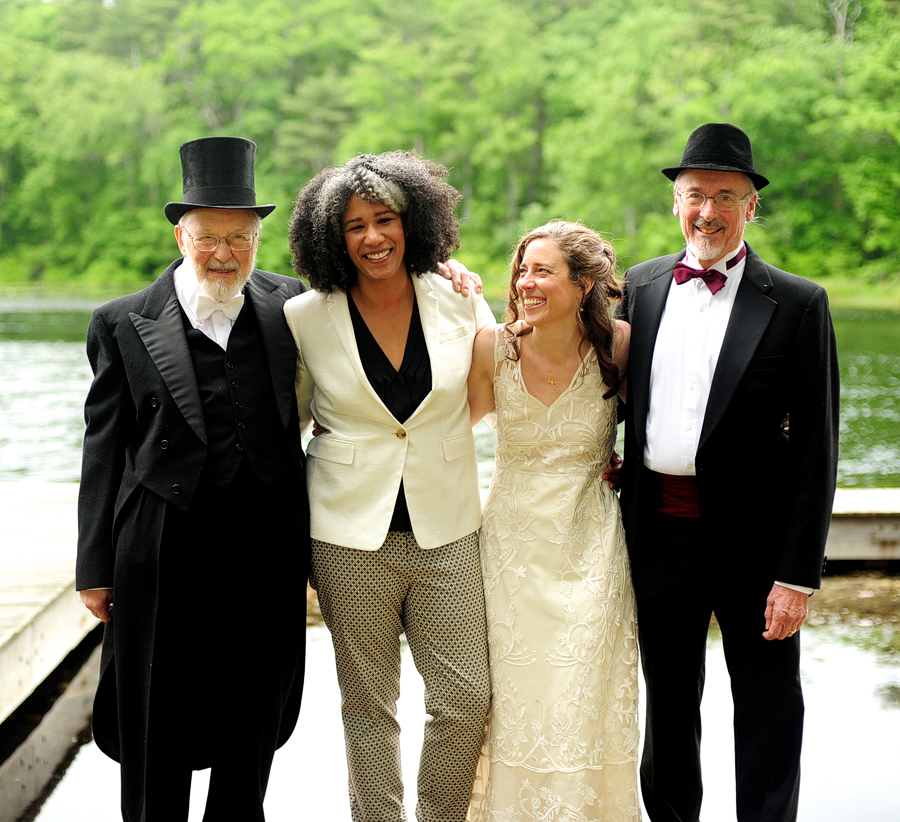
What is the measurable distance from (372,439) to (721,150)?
1.20 metres

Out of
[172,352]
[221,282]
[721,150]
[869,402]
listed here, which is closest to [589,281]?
[721,150]

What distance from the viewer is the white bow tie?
245 centimetres

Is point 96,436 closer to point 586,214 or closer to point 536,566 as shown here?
point 536,566

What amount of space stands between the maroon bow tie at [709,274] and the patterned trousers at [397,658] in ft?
3.10

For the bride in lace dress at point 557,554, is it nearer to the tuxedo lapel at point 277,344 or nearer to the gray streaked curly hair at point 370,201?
the gray streaked curly hair at point 370,201

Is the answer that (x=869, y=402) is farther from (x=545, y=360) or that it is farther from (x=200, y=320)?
(x=200, y=320)

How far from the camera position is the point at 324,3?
3688 centimetres

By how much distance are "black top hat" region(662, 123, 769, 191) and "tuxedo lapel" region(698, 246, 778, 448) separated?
0.30m

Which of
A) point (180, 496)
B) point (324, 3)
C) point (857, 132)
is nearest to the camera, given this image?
point (180, 496)

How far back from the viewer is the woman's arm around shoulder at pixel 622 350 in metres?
2.71

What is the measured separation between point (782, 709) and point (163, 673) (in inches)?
63.6

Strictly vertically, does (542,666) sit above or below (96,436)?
below

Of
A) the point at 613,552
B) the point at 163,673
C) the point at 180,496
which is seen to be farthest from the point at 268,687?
the point at 613,552

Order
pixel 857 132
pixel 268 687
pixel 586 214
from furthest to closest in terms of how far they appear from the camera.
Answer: pixel 586 214
pixel 857 132
pixel 268 687
